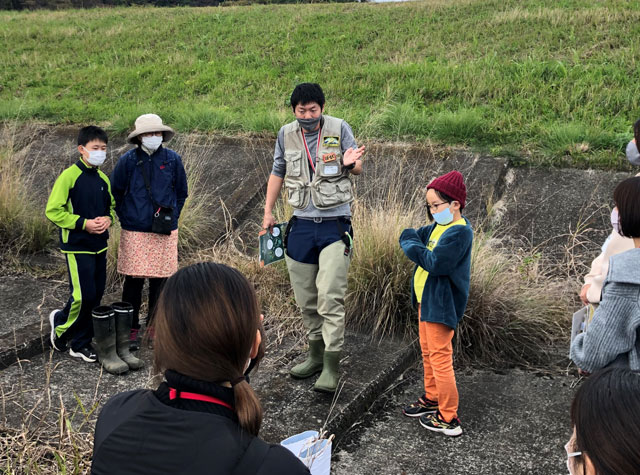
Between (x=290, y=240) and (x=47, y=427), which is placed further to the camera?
(x=290, y=240)

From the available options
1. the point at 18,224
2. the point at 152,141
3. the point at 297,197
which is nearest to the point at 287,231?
the point at 297,197

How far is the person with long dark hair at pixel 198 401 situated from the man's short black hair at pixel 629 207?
1.74 metres

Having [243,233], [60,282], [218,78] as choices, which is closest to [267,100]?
[218,78]

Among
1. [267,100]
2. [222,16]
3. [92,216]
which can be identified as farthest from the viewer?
[222,16]

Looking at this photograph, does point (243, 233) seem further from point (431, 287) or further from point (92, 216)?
point (431, 287)

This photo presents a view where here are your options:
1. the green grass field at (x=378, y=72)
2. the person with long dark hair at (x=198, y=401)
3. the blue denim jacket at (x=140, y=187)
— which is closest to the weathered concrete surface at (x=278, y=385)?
the blue denim jacket at (x=140, y=187)

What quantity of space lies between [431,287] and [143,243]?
234 centimetres

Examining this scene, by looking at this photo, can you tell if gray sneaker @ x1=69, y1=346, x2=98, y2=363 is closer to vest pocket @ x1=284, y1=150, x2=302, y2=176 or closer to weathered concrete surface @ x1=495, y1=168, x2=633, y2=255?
vest pocket @ x1=284, y1=150, x2=302, y2=176

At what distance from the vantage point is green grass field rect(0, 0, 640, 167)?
8.07 metres

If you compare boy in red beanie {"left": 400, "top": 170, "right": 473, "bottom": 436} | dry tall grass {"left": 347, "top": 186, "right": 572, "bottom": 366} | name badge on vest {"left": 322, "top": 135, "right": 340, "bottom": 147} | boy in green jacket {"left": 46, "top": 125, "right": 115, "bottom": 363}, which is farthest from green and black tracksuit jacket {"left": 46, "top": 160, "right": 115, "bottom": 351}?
boy in red beanie {"left": 400, "top": 170, "right": 473, "bottom": 436}

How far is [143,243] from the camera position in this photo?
16.4ft

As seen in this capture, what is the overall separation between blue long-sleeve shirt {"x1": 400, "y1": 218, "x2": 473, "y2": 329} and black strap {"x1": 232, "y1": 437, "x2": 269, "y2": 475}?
2.25m

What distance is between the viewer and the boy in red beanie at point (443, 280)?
3.64m

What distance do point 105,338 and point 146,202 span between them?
Result: 1065mm
